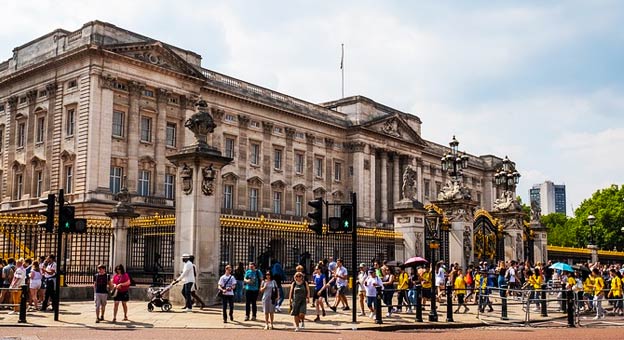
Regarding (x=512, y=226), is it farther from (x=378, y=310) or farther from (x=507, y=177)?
(x=378, y=310)

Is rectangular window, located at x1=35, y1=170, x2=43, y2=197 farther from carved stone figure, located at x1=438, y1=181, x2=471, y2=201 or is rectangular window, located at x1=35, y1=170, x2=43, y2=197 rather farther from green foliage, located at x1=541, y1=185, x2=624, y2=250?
green foliage, located at x1=541, y1=185, x2=624, y2=250

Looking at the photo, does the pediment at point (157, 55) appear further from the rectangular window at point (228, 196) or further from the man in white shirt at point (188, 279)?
the man in white shirt at point (188, 279)

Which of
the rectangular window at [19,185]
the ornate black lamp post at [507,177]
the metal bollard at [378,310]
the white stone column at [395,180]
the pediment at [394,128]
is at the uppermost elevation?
the pediment at [394,128]

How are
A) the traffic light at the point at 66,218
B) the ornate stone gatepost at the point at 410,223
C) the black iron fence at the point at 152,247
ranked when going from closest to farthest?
the traffic light at the point at 66,218 → the black iron fence at the point at 152,247 → the ornate stone gatepost at the point at 410,223

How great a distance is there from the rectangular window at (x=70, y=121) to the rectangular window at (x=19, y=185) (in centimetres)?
→ 644

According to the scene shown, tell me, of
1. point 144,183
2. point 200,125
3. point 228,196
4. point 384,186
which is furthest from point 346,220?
point 384,186

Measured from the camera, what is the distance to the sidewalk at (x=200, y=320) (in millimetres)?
17172

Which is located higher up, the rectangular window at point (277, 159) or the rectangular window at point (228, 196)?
the rectangular window at point (277, 159)

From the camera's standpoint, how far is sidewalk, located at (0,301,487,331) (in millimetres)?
17172

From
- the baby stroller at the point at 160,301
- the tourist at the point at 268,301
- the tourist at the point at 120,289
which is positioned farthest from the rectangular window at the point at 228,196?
the tourist at the point at 268,301

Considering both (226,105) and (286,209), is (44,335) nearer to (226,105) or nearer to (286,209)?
(226,105)

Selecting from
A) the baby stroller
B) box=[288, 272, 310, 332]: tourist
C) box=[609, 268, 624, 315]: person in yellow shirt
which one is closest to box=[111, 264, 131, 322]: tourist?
the baby stroller

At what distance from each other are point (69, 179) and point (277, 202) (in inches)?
835

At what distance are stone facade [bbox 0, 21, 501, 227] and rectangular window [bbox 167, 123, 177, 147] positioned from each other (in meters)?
0.08
